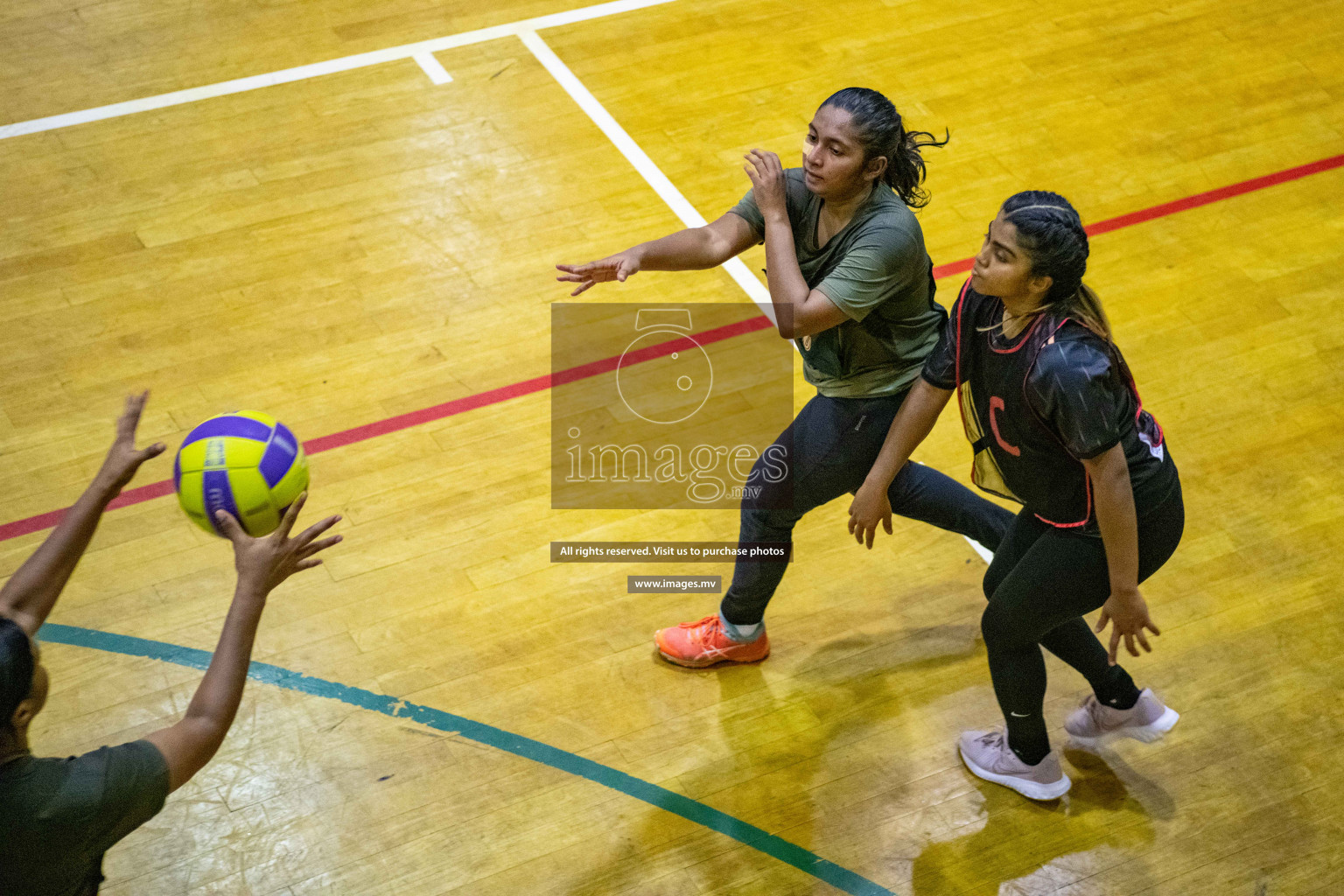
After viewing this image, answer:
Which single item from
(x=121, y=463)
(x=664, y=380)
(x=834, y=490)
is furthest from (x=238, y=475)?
(x=664, y=380)

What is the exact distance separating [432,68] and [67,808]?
509cm

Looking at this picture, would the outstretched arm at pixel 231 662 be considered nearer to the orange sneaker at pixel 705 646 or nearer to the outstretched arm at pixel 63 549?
the outstretched arm at pixel 63 549

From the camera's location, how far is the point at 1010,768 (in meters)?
3.60

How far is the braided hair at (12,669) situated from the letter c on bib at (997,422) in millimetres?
2196

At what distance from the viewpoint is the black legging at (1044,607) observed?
3066 millimetres

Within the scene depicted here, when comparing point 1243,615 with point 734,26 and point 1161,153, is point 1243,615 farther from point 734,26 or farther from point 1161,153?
point 734,26

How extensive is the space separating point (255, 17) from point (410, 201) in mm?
2039

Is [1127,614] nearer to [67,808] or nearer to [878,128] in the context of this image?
[878,128]

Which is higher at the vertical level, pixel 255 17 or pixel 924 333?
pixel 924 333

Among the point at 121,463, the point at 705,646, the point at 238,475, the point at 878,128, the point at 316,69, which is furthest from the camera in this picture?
the point at 316,69

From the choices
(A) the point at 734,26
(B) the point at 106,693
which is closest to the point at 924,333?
(B) the point at 106,693

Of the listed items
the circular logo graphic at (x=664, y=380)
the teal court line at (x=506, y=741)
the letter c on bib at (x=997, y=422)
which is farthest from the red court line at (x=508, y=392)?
the letter c on bib at (x=997, y=422)

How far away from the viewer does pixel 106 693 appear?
376cm

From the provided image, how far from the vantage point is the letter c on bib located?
9.80 ft
